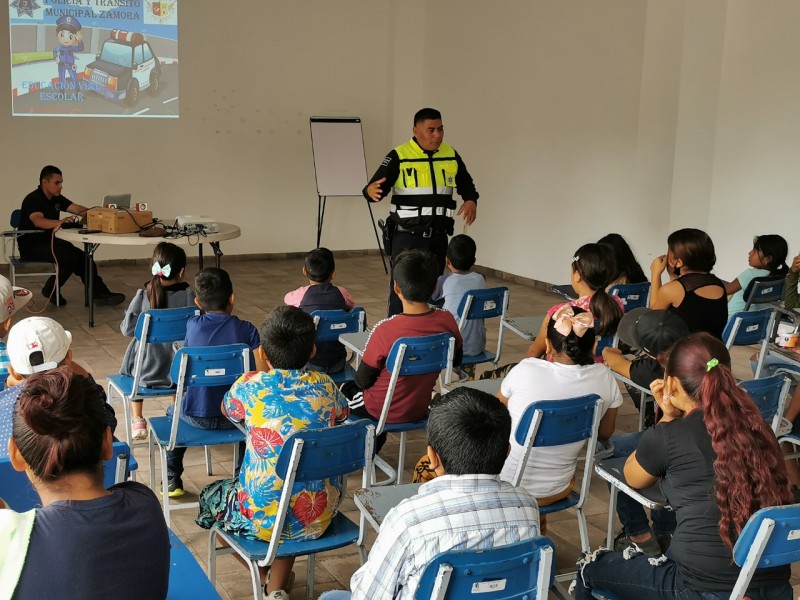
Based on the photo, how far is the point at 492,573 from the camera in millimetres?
1970

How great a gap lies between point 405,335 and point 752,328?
1.94 m

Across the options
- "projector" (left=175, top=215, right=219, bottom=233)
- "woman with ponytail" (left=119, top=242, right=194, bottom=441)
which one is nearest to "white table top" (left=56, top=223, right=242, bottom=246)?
"projector" (left=175, top=215, right=219, bottom=233)

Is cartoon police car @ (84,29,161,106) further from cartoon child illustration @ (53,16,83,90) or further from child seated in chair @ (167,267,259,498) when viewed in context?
child seated in chair @ (167,267,259,498)

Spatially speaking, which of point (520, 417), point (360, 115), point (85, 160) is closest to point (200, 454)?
point (520, 417)

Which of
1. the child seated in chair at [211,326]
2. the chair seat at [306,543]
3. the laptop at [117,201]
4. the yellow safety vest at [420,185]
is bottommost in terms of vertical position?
the chair seat at [306,543]

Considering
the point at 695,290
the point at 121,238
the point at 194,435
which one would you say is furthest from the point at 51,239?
the point at 695,290

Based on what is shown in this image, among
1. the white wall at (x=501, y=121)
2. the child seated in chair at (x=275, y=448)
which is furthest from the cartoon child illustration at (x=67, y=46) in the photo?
the child seated in chair at (x=275, y=448)

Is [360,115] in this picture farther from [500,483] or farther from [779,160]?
[500,483]

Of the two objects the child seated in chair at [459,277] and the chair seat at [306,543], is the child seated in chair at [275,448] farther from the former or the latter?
the child seated in chair at [459,277]

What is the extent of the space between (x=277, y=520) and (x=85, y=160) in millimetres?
7547

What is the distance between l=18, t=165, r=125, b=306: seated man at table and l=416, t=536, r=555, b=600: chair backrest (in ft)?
20.0

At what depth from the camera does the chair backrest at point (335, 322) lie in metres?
4.49

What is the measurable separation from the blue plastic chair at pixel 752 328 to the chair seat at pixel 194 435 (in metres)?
2.49

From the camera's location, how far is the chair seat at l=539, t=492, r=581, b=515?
124 inches
